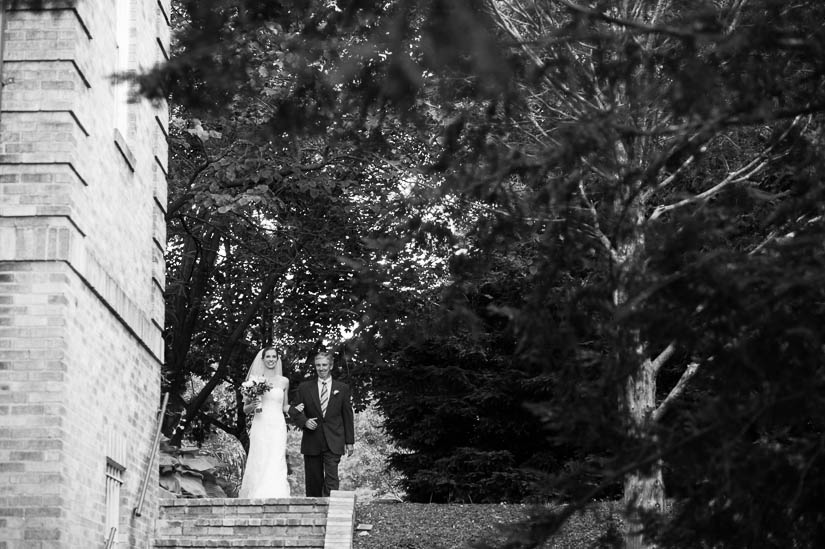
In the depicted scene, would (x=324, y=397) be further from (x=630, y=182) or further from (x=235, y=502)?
(x=630, y=182)

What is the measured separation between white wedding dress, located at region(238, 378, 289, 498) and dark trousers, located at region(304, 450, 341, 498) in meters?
0.67

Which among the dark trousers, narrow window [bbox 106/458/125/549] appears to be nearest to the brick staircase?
the dark trousers

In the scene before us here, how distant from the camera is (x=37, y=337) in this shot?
10.2 metres

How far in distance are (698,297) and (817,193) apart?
0.86 meters

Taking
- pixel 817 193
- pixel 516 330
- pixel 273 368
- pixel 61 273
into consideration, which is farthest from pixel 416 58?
pixel 273 368

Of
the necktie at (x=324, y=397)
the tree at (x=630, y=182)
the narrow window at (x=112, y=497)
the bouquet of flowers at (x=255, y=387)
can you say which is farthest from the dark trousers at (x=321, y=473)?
the tree at (x=630, y=182)

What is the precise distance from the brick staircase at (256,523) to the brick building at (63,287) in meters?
1.44

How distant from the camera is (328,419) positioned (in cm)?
1546

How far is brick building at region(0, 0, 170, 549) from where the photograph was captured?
32.9 feet

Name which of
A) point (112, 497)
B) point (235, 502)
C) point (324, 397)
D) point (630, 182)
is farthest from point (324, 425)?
point (630, 182)

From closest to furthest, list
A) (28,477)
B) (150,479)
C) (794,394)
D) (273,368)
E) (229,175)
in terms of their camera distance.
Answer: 1. (794,394)
2. (28,477)
3. (150,479)
4. (273,368)
5. (229,175)

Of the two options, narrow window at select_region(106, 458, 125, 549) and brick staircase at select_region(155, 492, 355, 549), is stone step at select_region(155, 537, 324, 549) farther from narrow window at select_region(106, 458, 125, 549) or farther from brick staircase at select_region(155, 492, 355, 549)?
narrow window at select_region(106, 458, 125, 549)

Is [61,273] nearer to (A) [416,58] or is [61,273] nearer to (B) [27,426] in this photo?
(B) [27,426]

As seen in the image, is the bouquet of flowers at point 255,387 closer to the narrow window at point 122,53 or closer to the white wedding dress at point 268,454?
the white wedding dress at point 268,454
